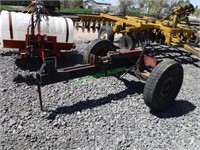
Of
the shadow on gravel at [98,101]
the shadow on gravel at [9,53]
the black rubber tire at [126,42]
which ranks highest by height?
the black rubber tire at [126,42]

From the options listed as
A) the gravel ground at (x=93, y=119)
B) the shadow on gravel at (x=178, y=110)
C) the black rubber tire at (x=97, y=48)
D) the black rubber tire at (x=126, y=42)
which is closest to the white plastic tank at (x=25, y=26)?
the gravel ground at (x=93, y=119)

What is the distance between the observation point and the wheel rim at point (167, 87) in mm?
4766

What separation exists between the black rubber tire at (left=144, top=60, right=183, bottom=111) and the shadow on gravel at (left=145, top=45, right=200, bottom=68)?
129 inches

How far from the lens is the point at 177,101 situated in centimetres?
530

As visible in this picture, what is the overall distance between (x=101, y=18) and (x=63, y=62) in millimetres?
4233

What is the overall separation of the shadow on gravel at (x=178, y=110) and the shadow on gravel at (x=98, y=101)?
2.35ft

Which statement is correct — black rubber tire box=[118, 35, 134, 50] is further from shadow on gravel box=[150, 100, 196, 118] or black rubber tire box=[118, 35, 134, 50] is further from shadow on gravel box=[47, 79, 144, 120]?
shadow on gravel box=[150, 100, 196, 118]

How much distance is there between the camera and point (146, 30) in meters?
8.92

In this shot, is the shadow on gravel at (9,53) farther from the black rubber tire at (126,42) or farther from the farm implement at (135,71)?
the black rubber tire at (126,42)

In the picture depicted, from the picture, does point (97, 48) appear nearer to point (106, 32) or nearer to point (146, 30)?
point (146, 30)

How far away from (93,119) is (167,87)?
1.49m

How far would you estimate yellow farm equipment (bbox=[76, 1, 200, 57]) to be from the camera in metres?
8.48

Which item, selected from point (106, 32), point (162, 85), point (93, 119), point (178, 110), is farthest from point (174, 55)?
point (93, 119)

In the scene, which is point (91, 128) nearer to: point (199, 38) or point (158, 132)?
point (158, 132)
